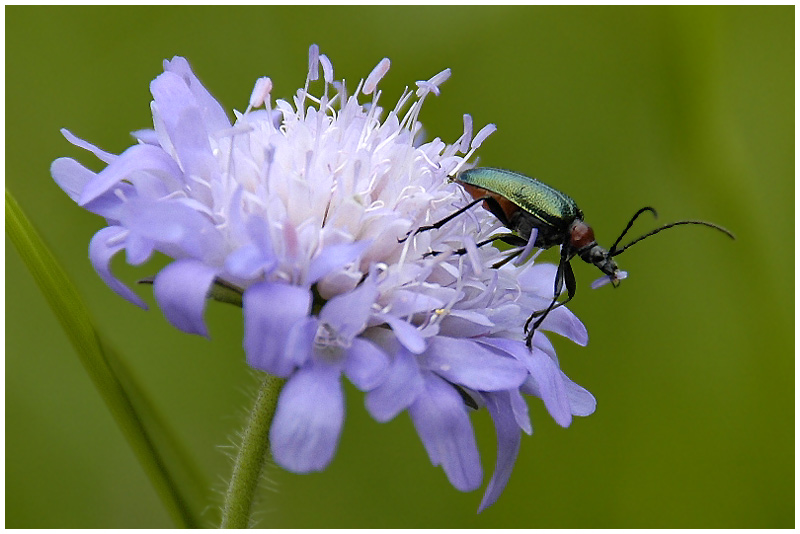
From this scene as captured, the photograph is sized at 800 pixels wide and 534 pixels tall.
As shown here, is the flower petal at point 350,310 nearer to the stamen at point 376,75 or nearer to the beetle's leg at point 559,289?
the beetle's leg at point 559,289

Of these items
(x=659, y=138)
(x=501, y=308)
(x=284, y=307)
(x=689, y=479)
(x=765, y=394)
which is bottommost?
(x=689, y=479)

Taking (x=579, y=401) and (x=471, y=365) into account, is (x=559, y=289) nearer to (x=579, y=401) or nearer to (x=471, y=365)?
(x=579, y=401)

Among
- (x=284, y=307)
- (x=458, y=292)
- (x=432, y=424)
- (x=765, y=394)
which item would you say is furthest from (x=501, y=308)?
(x=765, y=394)

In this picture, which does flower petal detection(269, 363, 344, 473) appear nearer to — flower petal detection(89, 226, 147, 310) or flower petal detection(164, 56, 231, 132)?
flower petal detection(89, 226, 147, 310)

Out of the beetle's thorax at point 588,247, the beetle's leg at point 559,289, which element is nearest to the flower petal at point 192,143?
the beetle's leg at point 559,289

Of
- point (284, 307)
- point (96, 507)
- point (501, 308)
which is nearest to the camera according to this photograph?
point (284, 307)

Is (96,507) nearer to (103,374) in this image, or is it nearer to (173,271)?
(103,374)

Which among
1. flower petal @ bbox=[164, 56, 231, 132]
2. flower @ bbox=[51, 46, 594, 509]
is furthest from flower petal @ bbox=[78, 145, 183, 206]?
flower petal @ bbox=[164, 56, 231, 132]
